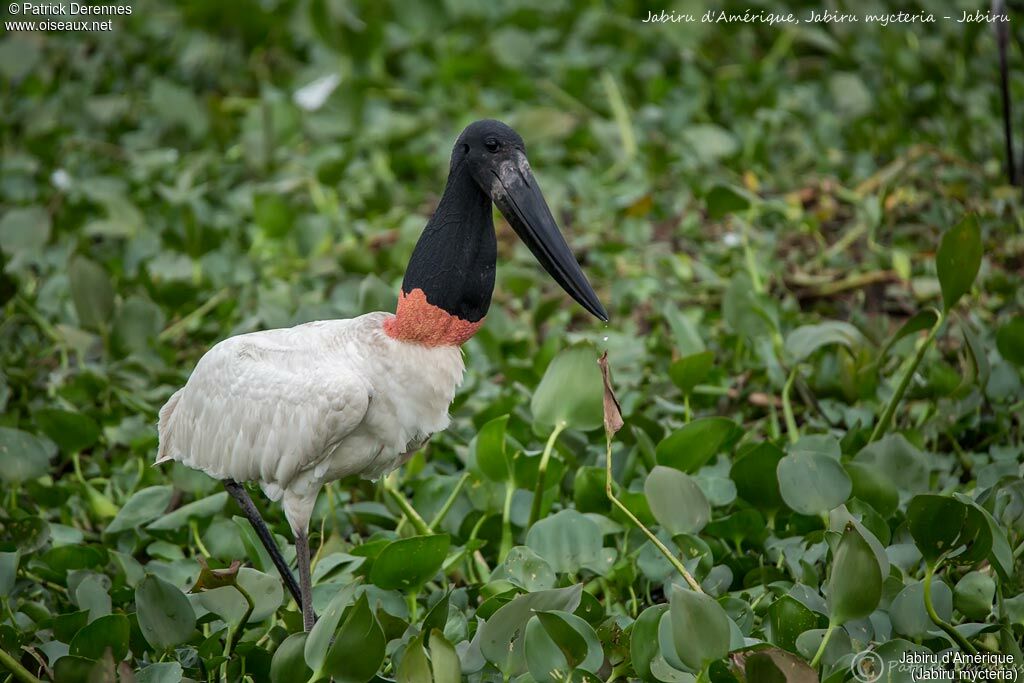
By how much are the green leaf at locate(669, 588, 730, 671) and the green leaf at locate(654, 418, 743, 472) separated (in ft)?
3.89

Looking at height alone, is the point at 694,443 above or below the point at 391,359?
below

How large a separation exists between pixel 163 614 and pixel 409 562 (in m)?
0.76

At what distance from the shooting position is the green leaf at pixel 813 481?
3.96 m

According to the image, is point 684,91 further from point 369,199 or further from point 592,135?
point 369,199

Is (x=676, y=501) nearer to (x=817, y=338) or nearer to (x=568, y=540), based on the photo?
(x=568, y=540)

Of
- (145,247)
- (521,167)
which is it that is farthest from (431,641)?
(145,247)

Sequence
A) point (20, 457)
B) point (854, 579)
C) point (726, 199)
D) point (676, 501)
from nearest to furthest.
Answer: point (854, 579) → point (676, 501) → point (20, 457) → point (726, 199)

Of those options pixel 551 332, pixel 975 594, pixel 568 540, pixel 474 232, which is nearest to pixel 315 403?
pixel 474 232

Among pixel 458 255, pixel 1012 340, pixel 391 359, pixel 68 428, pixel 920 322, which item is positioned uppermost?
pixel 458 255

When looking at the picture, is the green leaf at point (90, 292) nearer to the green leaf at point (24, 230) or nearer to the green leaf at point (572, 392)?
the green leaf at point (24, 230)

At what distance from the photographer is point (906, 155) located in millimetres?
6680

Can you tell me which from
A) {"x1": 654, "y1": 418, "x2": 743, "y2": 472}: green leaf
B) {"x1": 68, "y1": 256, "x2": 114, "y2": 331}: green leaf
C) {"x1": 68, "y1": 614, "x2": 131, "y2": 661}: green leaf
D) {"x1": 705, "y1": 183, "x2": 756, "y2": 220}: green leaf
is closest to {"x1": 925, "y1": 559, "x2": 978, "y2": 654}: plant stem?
{"x1": 654, "y1": 418, "x2": 743, "y2": 472}: green leaf

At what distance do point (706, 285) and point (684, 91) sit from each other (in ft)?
7.73

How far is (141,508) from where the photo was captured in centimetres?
431
